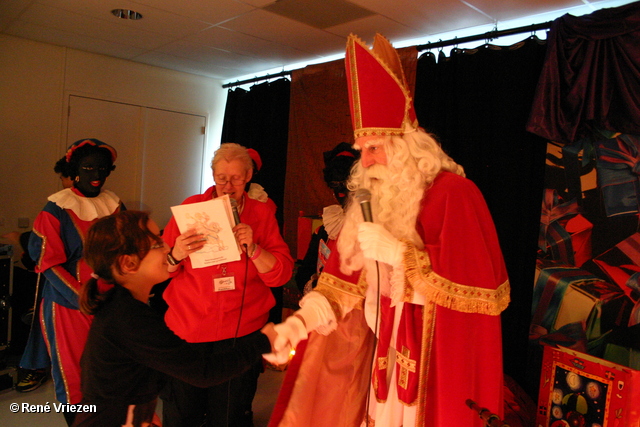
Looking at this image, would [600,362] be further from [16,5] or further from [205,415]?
[16,5]

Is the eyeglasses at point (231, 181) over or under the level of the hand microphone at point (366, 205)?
over

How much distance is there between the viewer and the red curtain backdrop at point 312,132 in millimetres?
4500

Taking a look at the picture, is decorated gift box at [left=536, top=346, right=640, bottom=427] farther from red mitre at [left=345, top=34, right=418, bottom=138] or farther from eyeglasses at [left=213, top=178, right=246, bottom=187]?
eyeglasses at [left=213, top=178, right=246, bottom=187]

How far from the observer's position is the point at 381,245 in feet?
5.53

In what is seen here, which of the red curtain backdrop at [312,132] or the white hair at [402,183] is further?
the red curtain backdrop at [312,132]

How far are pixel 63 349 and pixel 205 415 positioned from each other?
4.60ft

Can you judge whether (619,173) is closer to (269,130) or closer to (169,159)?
(269,130)

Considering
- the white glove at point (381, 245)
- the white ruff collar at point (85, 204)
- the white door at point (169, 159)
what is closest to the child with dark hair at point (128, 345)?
the white glove at point (381, 245)

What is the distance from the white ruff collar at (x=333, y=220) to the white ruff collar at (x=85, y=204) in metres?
1.67

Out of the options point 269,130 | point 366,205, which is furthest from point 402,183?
point 269,130

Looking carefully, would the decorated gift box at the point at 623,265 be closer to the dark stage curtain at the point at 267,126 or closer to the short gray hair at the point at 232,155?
the short gray hair at the point at 232,155

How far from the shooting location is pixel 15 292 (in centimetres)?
450

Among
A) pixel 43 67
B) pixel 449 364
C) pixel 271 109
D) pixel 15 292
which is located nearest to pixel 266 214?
pixel 449 364

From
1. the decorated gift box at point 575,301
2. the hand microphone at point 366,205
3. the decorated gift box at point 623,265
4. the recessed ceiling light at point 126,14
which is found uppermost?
the recessed ceiling light at point 126,14
